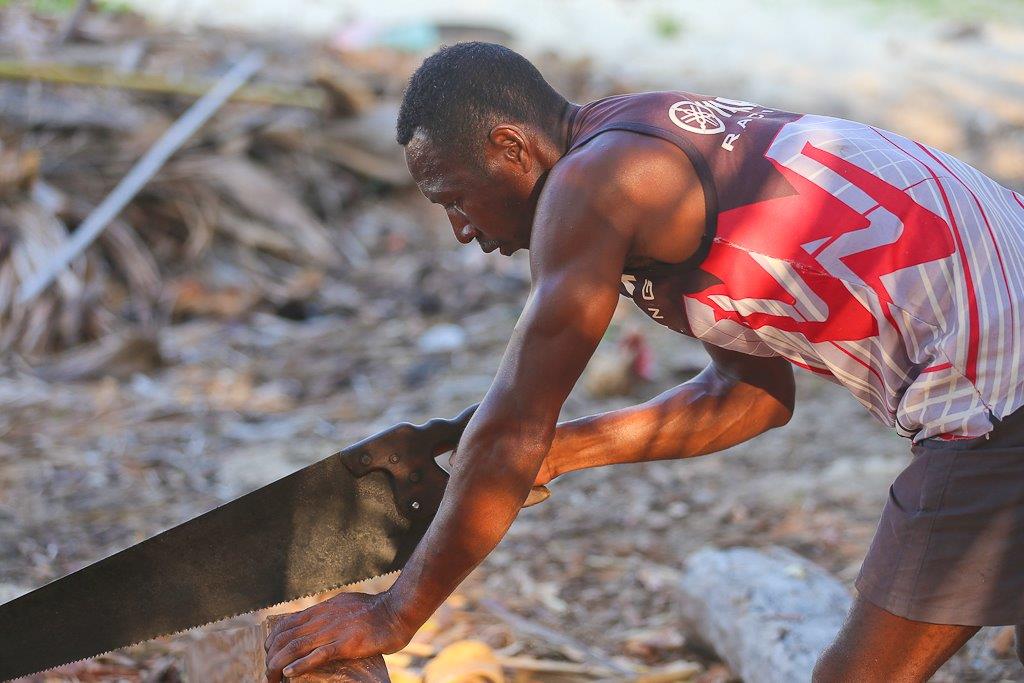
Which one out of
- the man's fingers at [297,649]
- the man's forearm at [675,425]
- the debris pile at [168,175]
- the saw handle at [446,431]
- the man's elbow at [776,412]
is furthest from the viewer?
the debris pile at [168,175]

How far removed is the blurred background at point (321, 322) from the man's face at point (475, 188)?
5.06 feet

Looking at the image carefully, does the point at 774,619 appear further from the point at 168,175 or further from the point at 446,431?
the point at 168,175

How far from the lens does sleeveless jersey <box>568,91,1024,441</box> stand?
2221mm

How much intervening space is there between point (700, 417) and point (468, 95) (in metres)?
1.13

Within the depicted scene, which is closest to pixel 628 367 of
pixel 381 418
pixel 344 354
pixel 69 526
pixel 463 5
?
pixel 381 418

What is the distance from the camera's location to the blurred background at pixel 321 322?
4422mm

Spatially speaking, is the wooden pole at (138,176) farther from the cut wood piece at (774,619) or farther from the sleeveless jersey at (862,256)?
the sleeveless jersey at (862,256)

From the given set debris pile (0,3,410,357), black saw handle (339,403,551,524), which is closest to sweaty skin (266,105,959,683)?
black saw handle (339,403,551,524)

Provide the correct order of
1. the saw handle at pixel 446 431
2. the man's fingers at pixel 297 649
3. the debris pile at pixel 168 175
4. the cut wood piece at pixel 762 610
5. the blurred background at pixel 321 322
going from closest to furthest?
1. the man's fingers at pixel 297 649
2. the saw handle at pixel 446 431
3. the cut wood piece at pixel 762 610
4. the blurred background at pixel 321 322
5. the debris pile at pixel 168 175

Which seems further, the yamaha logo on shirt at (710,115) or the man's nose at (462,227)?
the man's nose at (462,227)

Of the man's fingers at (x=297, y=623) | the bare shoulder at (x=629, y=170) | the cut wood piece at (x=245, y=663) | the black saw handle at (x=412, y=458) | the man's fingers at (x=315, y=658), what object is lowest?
the cut wood piece at (x=245, y=663)

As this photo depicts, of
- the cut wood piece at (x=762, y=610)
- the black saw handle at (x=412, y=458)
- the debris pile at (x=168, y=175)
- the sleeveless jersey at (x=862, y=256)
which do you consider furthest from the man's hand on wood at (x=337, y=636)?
the debris pile at (x=168, y=175)

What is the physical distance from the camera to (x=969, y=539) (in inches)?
89.0

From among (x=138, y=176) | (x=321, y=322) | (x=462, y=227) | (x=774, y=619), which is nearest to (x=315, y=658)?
(x=462, y=227)
